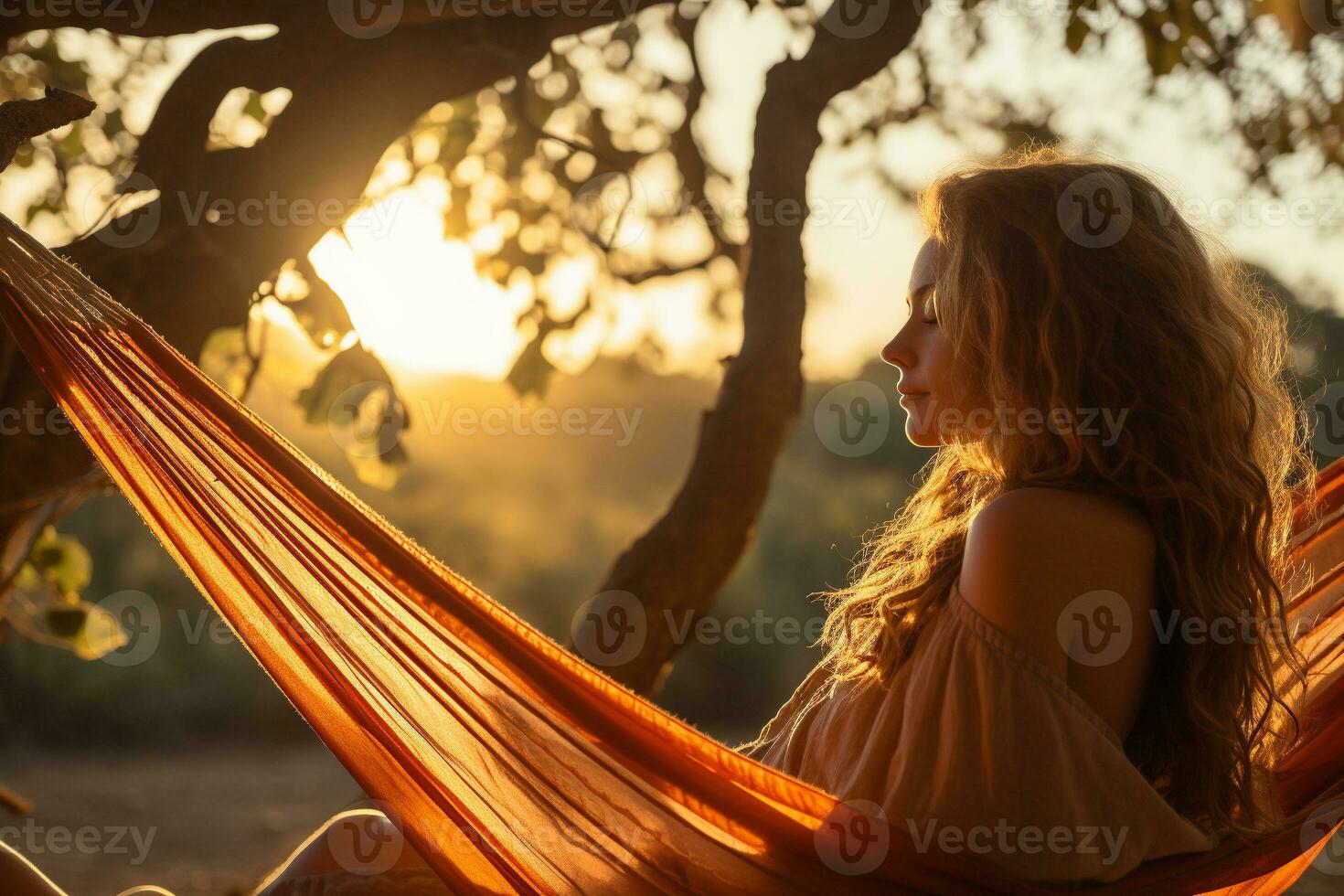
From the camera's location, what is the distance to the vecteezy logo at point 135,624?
24.5ft

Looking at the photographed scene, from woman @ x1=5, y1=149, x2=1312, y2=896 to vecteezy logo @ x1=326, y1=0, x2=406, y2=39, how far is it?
0.96 metres

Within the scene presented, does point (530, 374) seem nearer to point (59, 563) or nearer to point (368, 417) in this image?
point (368, 417)

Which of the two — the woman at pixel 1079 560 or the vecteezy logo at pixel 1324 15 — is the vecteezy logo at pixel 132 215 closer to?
the woman at pixel 1079 560

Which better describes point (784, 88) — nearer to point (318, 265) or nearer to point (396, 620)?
point (318, 265)

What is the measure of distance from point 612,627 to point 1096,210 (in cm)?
122

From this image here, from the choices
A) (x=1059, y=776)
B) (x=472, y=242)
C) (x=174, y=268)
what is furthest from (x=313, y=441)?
(x=1059, y=776)

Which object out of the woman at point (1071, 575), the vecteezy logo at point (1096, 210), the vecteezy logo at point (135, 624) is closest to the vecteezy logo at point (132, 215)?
the woman at point (1071, 575)

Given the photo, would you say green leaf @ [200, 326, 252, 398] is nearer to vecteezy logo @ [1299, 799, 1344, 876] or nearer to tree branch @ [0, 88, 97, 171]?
tree branch @ [0, 88, 97, 171]

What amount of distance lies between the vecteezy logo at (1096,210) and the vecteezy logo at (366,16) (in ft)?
3.67

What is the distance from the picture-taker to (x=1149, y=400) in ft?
3.87

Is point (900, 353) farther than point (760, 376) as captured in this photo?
No

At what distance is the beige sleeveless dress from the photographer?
103cm

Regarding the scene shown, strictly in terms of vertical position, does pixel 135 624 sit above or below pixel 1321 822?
below

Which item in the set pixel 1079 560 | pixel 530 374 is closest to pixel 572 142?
pixel 530 374
